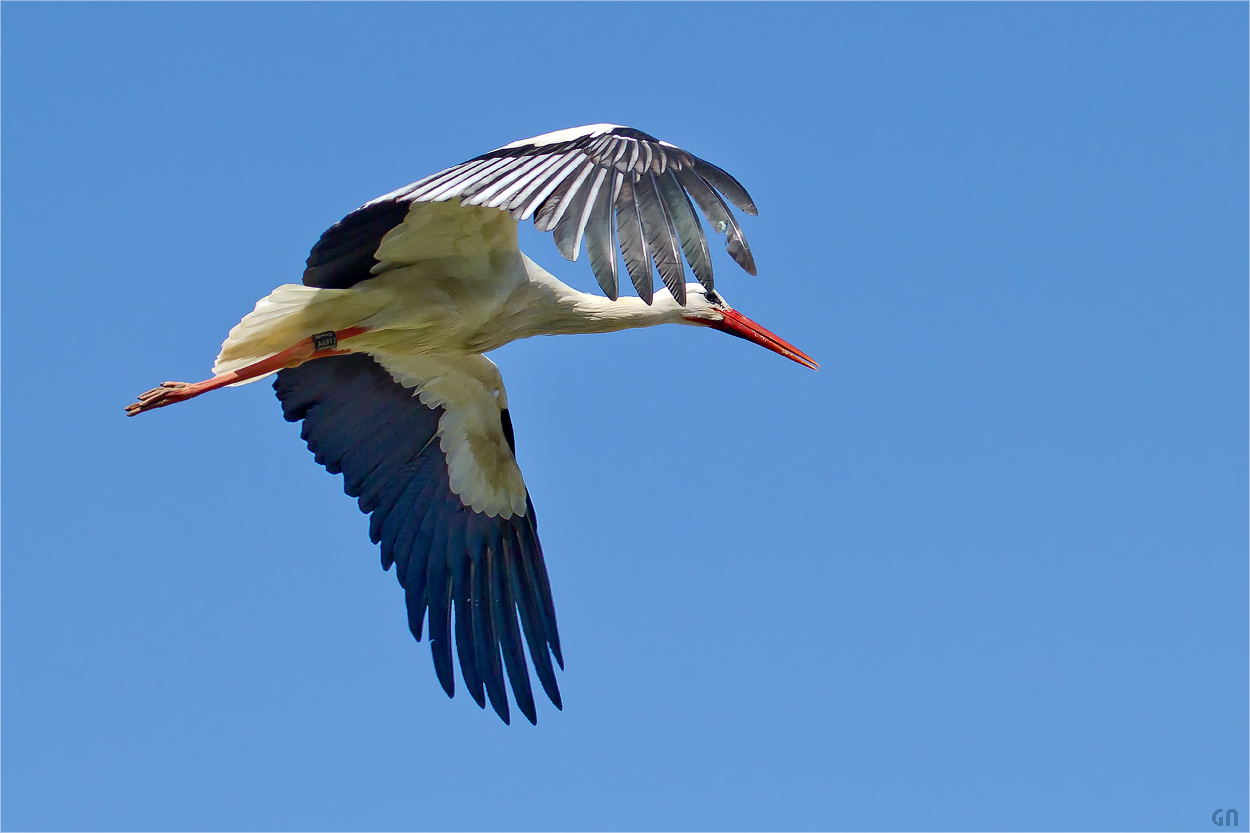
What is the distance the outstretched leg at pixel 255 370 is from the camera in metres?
6.95

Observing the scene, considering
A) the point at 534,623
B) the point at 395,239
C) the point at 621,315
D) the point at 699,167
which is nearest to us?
the point at 699,167

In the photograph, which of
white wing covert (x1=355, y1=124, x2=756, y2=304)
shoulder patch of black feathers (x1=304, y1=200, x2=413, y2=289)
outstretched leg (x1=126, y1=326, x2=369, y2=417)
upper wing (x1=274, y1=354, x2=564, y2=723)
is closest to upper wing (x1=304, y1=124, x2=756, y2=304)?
white wing covert (x1=355, y1=124, x2=756, y2=304)

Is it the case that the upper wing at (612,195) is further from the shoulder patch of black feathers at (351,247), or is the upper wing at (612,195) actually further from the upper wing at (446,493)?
the upper wing at (446,493)

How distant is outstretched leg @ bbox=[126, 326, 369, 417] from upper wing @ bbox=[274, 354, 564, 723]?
1.71 ft

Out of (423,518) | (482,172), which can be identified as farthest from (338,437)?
(482,172)

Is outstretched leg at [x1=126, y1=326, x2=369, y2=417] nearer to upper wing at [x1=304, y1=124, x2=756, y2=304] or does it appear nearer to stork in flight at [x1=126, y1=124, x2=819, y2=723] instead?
stork in flight at [x1=126, y1=124, x2=819, y2=723]

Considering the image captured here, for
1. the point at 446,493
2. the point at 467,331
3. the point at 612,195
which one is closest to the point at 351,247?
the point at 467,331

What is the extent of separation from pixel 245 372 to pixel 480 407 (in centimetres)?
134

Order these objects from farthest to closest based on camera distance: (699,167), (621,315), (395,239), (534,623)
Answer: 1. (534,623)
2. (621,315)
3. (395,239)
4. (699,167)

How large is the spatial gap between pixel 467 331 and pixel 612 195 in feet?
6.39

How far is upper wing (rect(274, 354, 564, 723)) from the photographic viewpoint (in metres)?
7.64

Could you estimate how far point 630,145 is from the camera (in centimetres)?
549

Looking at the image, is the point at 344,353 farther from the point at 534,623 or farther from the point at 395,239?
the point at 534,623

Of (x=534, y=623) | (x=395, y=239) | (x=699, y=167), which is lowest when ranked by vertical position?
(x=534, y=623)
